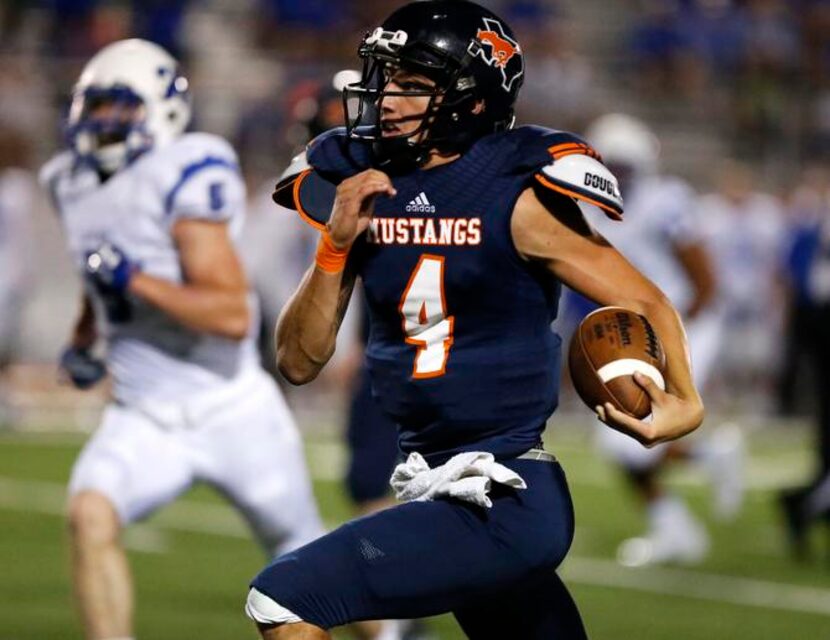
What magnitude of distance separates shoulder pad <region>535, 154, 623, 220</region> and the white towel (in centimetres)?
52

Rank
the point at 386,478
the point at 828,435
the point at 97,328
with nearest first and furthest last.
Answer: the point at 97,328, the point at 386,478, the point at 828,435

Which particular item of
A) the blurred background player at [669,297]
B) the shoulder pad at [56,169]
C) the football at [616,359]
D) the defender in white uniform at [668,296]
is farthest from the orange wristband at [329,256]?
the blurred background player at [669,297]

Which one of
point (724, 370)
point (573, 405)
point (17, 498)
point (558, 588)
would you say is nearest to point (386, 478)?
point (558, 588)

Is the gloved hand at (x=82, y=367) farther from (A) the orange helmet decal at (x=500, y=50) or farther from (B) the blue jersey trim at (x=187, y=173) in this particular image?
(A) the orange helmet decal at (x=500, y=50)

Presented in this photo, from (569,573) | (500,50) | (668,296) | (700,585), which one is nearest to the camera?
(500,50)

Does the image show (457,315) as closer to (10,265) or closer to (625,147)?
(625,147)

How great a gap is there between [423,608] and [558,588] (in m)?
0.33

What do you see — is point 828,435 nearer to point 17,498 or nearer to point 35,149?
point 17,498

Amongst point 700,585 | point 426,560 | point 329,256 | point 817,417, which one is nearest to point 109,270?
point 329,256

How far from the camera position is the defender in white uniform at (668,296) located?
8492 mm

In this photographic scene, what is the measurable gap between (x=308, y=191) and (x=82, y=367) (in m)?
1.69

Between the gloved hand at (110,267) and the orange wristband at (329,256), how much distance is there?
4.47 feet

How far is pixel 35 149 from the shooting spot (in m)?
16.1

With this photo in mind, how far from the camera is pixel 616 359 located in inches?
139
